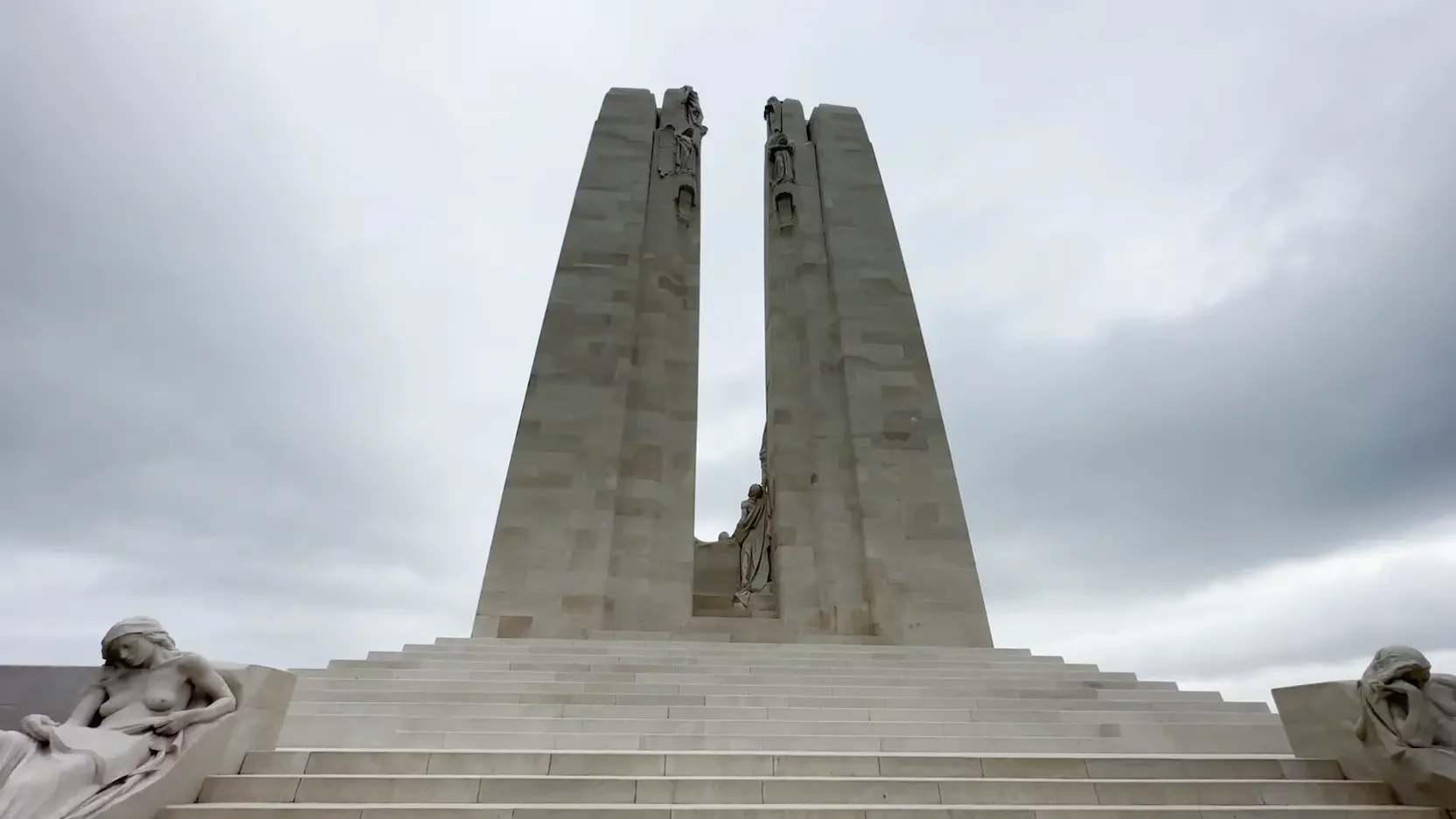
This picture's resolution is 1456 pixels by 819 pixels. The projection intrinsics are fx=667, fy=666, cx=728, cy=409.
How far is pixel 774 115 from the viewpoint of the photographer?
55.9 feet

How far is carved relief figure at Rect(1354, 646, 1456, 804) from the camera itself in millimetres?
3756

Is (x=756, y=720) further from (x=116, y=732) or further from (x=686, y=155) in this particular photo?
(x=686, y=155)

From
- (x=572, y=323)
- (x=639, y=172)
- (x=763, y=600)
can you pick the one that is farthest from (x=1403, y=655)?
(x=639, y=172)

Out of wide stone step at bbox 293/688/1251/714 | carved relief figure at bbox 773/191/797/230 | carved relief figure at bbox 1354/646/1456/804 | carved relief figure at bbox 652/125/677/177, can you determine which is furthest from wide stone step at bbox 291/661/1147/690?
carved relief figure at bbox 652/125/677/177

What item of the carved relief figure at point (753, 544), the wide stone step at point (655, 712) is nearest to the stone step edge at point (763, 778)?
the wide stone step at point (655, 712)

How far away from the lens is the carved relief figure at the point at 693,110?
1650 centimetres

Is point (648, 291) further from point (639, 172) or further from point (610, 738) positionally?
point (610, 738)

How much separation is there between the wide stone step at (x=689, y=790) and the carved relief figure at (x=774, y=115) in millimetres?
15363

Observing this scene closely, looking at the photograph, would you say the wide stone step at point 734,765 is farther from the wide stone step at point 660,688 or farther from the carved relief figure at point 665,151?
the carved relief figure at point 665,151

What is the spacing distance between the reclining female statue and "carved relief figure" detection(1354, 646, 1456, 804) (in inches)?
270

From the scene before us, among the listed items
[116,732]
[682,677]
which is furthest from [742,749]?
[116,732]

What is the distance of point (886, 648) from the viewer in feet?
26.0

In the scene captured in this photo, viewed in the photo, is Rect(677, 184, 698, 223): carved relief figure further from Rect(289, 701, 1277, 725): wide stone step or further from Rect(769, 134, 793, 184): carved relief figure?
Rect(289, 701, 1277, 725): wide stone step

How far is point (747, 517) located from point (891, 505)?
2.62 metres
